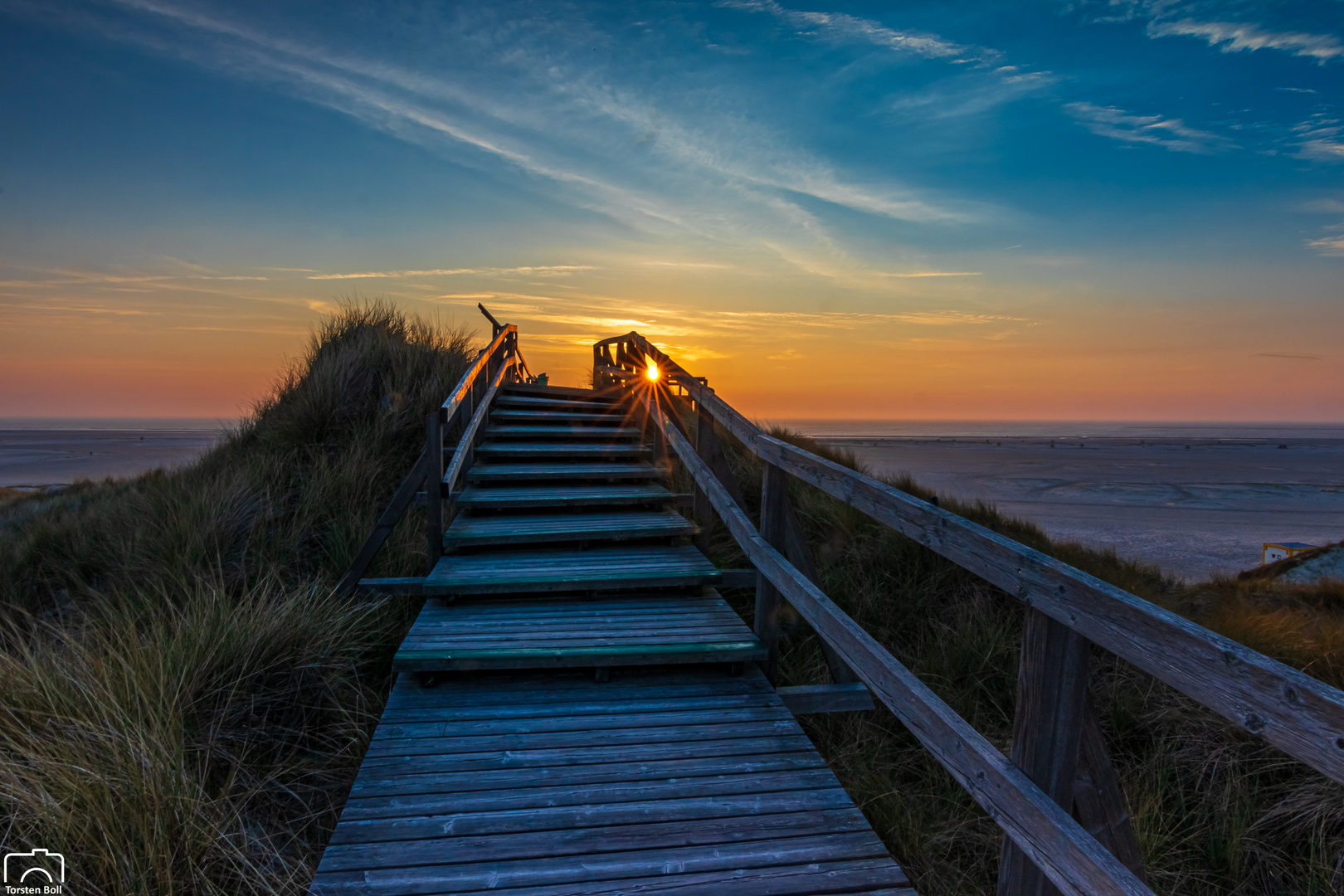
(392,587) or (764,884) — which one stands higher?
(392,587)

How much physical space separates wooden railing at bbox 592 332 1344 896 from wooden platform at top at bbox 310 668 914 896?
618 millimetres

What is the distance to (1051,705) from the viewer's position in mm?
1754

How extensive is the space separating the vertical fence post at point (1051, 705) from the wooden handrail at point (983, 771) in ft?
0.35

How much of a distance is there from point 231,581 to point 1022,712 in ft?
18.8

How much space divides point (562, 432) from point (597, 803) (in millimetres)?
5808

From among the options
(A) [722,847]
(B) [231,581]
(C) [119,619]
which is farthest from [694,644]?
(B) [231,581]

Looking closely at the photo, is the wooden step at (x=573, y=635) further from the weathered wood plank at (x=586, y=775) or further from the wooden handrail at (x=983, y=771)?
the wooden handrail at (x=983, y=771)

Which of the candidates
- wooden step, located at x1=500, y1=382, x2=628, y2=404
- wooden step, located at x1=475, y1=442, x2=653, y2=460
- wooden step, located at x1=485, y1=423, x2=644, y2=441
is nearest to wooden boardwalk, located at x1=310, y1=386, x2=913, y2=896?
wooden step, located at x1=475, y1=442, x2=653, y2=460

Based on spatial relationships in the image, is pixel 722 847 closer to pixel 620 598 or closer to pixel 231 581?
pixel 620 598

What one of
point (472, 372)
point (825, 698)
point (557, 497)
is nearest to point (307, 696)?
point (825, 698)

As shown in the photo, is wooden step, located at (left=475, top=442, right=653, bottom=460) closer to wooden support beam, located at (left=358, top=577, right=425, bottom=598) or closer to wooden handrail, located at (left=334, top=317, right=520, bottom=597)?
wooden handrail, located at (left=334, top=317, right=520, bottom=597)

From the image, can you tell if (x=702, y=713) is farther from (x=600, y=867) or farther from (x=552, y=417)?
(x=552, y=417)

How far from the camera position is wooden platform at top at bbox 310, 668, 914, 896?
2.20 m

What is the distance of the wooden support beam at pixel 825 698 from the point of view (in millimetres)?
3451
